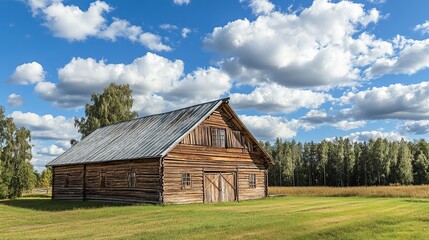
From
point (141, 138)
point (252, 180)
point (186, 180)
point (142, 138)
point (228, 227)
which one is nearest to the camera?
point (228, 227)

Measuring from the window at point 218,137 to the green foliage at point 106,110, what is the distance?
28.2 m

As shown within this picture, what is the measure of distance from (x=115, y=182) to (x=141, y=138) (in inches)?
152

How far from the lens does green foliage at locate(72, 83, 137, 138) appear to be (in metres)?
57.1

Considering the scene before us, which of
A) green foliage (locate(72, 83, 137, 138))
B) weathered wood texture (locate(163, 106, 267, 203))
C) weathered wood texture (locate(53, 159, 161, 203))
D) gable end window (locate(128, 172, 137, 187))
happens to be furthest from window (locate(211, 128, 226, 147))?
green foliage (locate(72, 83, 137, 138))

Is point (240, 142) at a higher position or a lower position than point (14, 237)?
higher

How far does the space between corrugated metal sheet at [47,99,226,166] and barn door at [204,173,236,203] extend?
4153 mm

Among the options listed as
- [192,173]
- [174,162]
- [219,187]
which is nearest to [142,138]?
[174,162]

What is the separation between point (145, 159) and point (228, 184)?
7.20 metres

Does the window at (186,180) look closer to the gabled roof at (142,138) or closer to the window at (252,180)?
the gabled roof at (142,138)

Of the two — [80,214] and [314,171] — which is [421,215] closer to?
[80,214]

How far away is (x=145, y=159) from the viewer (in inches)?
1131

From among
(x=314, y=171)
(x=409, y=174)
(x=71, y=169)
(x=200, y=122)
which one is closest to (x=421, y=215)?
(x=200, y=122)

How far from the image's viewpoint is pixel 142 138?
106 ft

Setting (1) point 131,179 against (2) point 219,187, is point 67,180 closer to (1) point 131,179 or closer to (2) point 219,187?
(1) point 131,179
